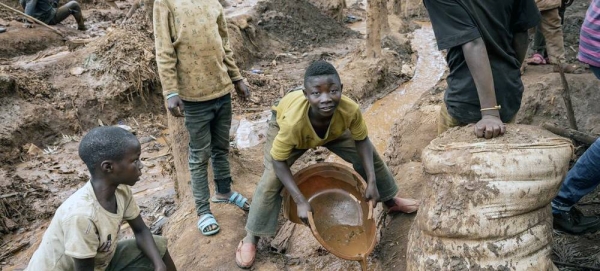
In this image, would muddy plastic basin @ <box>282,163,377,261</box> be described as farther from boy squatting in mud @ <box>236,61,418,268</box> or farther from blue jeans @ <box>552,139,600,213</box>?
blue jeans @ <box>552,139,600,213</box>

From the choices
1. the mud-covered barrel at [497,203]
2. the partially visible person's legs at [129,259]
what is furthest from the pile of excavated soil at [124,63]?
the mud-covered barrel at [497,203]

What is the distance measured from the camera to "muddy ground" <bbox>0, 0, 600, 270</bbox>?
3.31 metres

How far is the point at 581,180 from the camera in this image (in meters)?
2.62

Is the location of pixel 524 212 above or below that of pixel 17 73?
above

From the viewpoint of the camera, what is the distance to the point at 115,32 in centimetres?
741

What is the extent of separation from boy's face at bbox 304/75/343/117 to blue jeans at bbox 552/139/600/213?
1.25m

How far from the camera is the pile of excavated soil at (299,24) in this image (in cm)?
1125

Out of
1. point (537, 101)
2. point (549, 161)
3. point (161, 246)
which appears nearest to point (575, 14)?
point (537, 101)

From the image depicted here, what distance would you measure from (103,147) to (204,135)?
1123 millimetres

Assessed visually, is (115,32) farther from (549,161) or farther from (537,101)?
(549,161)

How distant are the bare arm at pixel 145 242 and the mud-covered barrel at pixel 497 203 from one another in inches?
52.8

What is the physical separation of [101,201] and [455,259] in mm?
1594

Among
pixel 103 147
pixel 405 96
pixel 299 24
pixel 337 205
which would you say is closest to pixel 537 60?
pixel 405 96

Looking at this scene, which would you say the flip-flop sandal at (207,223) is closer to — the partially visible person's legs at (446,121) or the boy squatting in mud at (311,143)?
the boy squatting in mud at (311,143)
